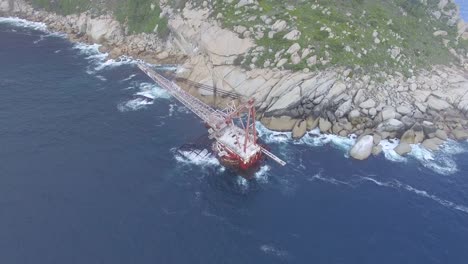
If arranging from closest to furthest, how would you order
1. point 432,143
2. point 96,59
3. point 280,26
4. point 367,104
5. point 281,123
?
point 432,143
point 281,123
point 367,104
point 280,26
point 96,59

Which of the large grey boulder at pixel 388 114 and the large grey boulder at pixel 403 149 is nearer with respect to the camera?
the large grey boulder at pixel 403 149

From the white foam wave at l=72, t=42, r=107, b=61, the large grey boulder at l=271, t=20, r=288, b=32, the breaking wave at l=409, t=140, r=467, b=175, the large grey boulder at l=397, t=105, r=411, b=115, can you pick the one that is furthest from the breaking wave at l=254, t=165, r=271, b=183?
the white foam wave at l=72, t=42, r=107, b=61

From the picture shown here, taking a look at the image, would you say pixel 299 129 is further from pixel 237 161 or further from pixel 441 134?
pixel 441 134

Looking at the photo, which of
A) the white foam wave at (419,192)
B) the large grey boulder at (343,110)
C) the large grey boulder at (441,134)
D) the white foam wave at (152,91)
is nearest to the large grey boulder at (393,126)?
the large grey boulder at (441,134)

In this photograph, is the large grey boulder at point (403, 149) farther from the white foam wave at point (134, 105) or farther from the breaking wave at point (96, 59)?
the breaking wave at point (96, 59)

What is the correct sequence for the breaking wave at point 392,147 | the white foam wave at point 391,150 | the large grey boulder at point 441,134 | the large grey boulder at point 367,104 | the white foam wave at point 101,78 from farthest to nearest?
1. the white foam wave at point 101,78
2. the large grey boulder at point 367,104
3. the large grey boulder at point 441,134
4. the white foam wave at point 391,150
5. the breaking wave at point 392,147

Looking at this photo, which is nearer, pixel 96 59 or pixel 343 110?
pixel 343 110

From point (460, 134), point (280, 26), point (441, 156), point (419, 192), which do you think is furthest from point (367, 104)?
point (280, 26)
